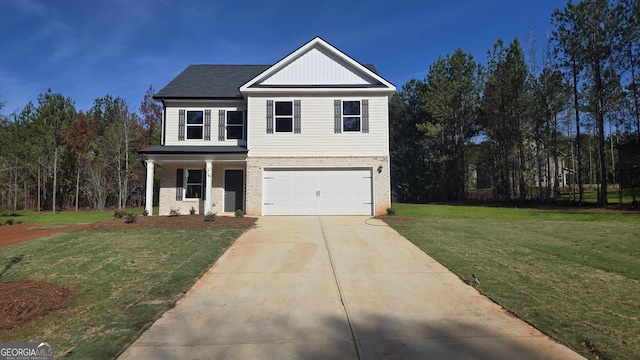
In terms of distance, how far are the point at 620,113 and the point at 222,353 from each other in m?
28.4

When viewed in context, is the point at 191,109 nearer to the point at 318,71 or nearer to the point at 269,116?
the point at 269,116

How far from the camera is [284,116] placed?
639 inches

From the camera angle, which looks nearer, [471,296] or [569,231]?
[471,296]

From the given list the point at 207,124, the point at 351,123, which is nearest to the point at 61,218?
the point at 207,124

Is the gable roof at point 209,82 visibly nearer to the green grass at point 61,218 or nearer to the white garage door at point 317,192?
the white garage door at point 317,192

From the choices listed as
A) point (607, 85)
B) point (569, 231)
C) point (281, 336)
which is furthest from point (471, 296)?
point (607, 85)

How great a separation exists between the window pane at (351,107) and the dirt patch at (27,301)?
42.2ft

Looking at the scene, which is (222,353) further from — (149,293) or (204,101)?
(204,101)

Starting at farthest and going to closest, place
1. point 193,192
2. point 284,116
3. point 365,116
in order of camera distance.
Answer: point 193,192, point 284,116, point 365,116

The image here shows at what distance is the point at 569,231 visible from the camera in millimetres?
11664

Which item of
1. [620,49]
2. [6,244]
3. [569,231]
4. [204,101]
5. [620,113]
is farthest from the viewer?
[620,113]

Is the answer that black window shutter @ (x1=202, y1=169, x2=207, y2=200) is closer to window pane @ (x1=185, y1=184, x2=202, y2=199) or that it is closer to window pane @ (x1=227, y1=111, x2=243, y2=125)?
window pane @ (x1=185, y1=184, x2=202, y2=199)

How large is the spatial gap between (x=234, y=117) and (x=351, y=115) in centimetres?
571

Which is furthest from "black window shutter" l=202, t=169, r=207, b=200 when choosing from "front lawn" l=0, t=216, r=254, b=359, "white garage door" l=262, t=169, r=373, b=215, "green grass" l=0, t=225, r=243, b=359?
"green grass" l=0, t=225, r=243, b=359
